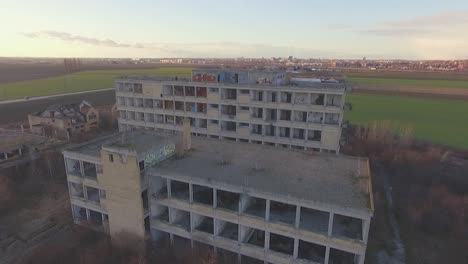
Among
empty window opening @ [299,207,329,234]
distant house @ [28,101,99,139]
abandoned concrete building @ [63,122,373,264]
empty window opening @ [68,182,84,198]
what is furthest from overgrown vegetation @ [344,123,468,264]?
distant house @ [28,101,99,139]

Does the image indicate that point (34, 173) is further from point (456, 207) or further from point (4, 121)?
point (456, 207)

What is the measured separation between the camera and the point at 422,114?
296 ft

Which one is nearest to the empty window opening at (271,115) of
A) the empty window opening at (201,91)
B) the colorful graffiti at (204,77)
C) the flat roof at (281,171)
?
the colorful graffiti at (204,77)

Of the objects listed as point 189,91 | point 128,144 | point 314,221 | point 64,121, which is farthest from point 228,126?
point 64,121

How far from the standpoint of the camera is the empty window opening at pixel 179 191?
31.8 metres

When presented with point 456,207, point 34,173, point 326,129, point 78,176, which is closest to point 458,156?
point 456,207

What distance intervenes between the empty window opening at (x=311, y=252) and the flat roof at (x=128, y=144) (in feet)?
58.4

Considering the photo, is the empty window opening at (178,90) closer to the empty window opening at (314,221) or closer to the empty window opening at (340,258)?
the empty window opening at (314,221)

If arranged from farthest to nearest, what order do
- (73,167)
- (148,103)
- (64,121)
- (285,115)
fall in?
(64,121) → (148,103) → (285,115) → (73,167)

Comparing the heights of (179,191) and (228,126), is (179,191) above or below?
below

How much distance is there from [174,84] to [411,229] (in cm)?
4496

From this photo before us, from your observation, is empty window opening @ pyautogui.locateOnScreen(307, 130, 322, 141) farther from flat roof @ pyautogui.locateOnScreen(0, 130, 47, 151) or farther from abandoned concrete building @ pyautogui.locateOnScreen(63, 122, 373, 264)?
flat roof @ pyautogui.locateOnScreen(0, 130, 47, 151)

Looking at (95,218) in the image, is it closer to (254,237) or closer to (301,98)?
(254,237)

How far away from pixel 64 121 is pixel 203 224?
56.2 metres
